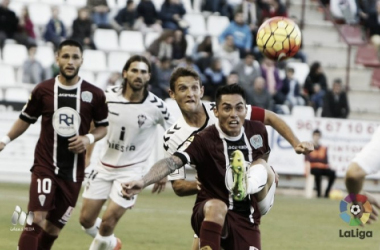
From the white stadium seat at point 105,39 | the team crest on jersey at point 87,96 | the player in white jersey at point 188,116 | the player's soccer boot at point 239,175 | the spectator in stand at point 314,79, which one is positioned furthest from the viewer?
the spectator in stand at point 314,79

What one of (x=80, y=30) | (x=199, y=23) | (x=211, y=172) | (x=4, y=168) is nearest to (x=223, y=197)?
(x=211, y=172)

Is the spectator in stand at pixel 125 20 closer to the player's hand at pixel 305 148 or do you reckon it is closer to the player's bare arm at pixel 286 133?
the player's bare arm at pixel 286 133

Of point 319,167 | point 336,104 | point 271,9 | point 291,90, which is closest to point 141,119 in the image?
point 319,167

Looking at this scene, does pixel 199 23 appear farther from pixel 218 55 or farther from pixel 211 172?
pixel 211 172

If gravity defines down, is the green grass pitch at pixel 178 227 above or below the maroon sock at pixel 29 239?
below

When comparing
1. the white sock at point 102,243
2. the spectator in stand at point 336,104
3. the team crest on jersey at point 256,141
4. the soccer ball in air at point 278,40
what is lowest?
the spectator in stand at point 336,104

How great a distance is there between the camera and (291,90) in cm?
2212

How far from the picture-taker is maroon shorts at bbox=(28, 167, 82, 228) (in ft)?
30.0

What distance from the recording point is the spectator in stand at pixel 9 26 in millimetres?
20984

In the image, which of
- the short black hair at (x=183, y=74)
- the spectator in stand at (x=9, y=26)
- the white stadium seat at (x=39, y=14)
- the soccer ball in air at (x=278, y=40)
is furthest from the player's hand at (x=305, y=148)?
the white stadium seat at (x=39, y=14)

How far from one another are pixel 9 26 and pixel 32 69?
156cm

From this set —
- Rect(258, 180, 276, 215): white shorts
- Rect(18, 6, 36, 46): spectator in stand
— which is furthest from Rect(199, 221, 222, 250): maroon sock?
Rect(18, 6, 36, 46): spectator in stand

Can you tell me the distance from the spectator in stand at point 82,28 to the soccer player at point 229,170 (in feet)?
45.6

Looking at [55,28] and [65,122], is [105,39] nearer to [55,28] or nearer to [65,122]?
[55,28]
